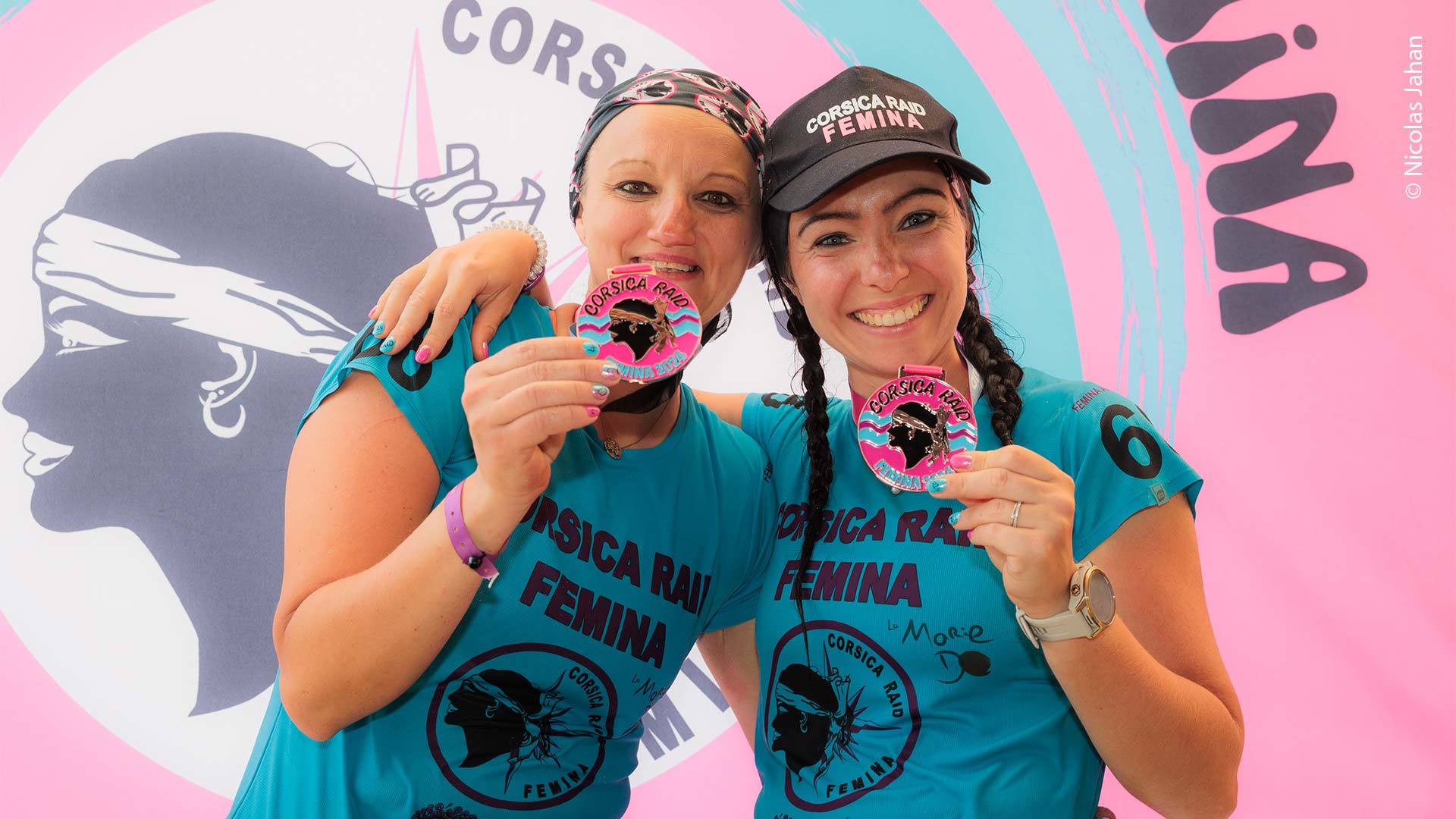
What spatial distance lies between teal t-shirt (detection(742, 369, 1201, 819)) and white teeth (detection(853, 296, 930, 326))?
21 centimetres

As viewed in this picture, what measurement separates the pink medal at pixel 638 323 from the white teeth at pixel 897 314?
0.35 metres

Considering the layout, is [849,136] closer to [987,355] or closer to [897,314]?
[897,314]

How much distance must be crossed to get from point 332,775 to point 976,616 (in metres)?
1.07

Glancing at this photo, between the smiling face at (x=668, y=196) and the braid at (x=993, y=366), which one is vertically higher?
the smiling face at (x=668, y=196)

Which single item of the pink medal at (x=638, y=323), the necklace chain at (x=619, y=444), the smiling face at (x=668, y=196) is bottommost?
the necklace chain at (x=619, y=444)

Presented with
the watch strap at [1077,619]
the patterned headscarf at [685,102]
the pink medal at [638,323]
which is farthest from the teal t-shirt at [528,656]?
the watch strap at [1077,619]

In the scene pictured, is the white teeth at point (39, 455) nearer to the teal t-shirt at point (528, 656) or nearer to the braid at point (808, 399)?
the teal t-shirt at point (528, 656)

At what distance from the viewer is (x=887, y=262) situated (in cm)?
191

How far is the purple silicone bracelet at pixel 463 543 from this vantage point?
1501mm

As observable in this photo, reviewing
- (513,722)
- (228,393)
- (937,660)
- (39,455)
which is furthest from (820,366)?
(39,455)

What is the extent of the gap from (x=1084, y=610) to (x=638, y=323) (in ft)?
2.62

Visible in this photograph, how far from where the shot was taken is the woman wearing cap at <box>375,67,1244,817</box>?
1.56 meters

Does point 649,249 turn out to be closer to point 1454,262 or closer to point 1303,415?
point 1303,415

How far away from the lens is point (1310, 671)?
10.2 feet
